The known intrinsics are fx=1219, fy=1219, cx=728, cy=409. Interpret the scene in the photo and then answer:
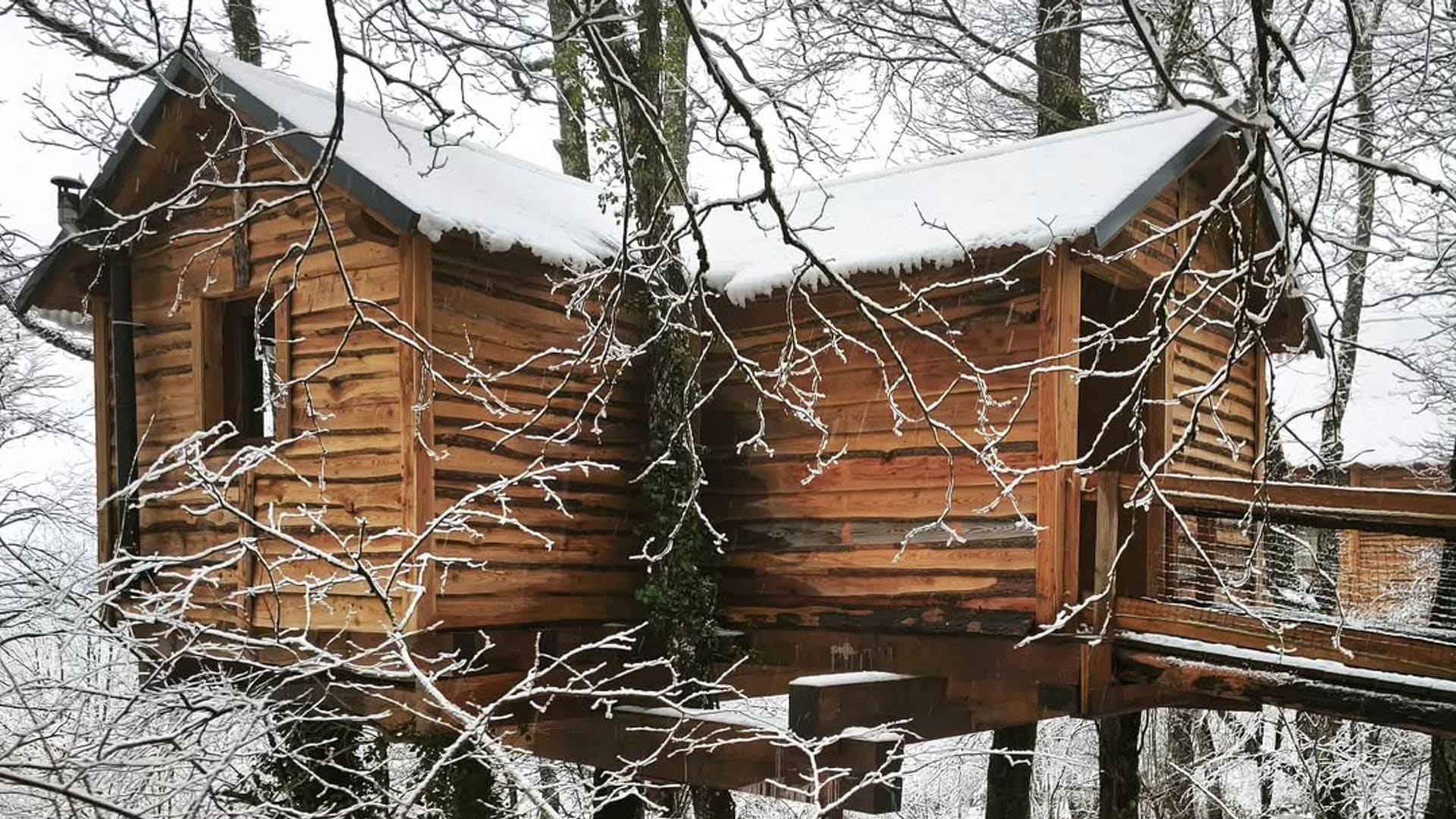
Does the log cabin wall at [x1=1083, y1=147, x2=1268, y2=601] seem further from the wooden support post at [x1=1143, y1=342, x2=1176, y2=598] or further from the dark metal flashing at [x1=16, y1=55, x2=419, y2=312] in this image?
the dark metal flashing at [x1=16, y1=55, x2=419, y2=312]

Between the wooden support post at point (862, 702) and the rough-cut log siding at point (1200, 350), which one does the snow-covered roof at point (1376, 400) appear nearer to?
the rough-cut log siding at point (1200, 350)

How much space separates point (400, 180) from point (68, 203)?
3420mm

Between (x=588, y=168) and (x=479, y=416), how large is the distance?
24.7 feet

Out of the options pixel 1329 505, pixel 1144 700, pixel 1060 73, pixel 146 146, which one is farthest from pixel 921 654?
pixel 1060 73

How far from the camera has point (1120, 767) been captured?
11.2 metres

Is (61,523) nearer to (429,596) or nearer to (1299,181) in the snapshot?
(429,596)

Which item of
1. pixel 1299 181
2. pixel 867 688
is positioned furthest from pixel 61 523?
pixel 1299 181

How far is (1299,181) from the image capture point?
14.4 metres

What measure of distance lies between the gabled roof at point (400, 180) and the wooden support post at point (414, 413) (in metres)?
0.33

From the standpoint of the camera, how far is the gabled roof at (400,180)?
718cm

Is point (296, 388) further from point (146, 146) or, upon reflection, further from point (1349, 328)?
point (1349, 328)

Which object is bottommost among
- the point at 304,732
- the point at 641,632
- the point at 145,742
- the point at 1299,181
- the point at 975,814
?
the point at 975,814

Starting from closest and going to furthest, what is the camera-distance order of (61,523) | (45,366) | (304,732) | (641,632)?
(61,523)
(641,632)
(304,732)
(45,366)

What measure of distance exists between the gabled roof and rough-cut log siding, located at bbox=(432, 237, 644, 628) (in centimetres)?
36
